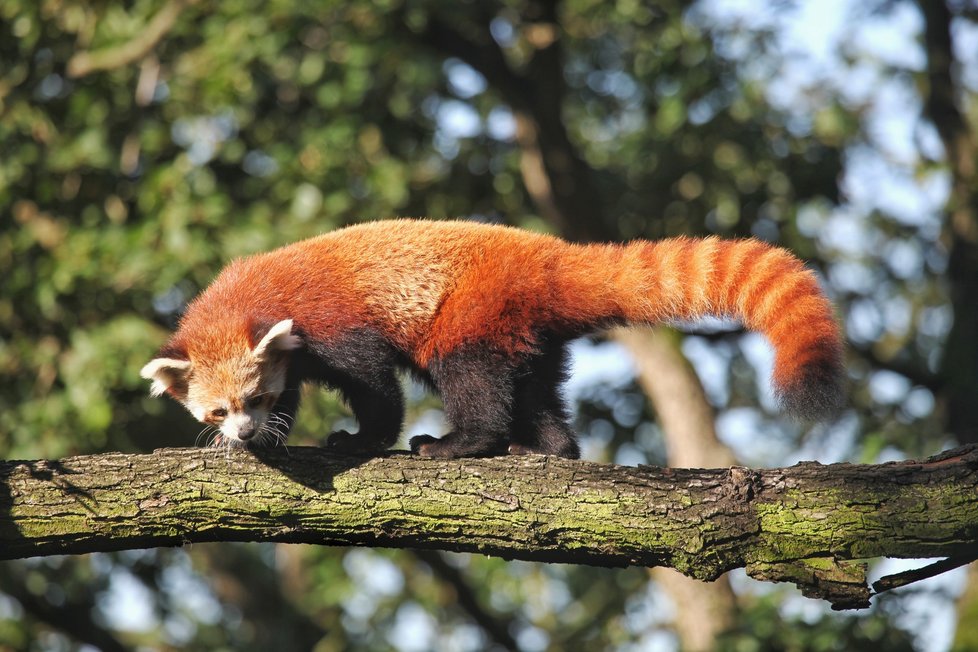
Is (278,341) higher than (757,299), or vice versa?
(757,299)

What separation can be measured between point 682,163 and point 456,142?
2229 millimetres

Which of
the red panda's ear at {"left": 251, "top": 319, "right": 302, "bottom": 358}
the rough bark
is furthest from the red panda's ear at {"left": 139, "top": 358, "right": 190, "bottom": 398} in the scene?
the rough bark

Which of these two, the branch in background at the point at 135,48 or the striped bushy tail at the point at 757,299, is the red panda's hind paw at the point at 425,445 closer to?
the striped bushy tail at the point at 757,299

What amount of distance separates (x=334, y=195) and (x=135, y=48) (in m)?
1.95

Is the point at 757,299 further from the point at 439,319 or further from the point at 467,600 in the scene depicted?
the point at 467,600

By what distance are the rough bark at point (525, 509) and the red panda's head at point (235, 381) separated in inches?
26.3

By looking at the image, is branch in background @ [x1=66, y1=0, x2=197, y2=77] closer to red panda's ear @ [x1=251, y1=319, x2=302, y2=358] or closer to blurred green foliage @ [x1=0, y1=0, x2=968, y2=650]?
blurred green foliage @ [x1=0, y1=0, x2=968, y2=650]

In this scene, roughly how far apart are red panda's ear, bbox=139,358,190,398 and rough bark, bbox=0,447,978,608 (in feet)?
2.29

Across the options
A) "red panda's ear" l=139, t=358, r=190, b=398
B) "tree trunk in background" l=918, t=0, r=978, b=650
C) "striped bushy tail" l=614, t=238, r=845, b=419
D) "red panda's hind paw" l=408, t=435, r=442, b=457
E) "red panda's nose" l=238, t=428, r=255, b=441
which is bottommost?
"tree trunk in background" l=918, t=0, r=978, b=650

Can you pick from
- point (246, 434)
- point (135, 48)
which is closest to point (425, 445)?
point (246, 434)

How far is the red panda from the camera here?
484cm

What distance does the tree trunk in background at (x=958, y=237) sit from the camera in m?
8.04

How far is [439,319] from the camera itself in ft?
16.6

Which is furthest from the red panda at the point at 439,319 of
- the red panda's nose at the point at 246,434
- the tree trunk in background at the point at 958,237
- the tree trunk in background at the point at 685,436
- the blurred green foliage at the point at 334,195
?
the tree trunk in background at the point at 958,237
